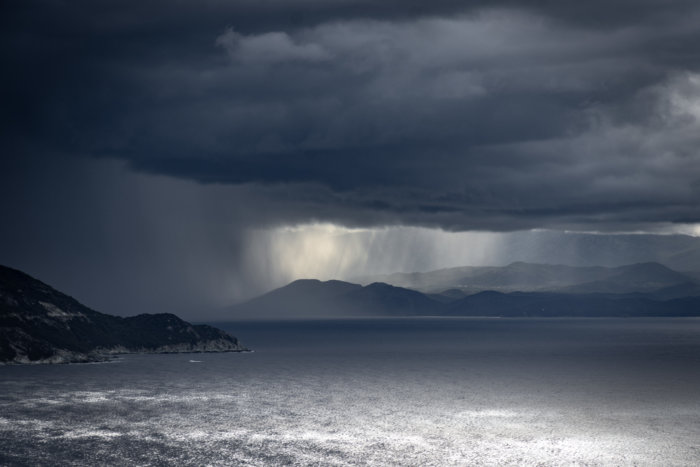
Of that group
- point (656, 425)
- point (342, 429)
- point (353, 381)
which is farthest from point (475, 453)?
point (353, 381)

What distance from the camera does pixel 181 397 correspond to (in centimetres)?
14925

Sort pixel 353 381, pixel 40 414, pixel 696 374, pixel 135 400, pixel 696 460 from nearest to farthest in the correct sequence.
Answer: pixel 696 460
pixel 40 414
pixel 135 400
pixel 353 381
pixel 696 374

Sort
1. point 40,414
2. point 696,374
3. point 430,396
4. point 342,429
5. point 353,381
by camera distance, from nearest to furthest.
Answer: point 342,429, point 40,414, point 430,396, point 353,381, point 696,374

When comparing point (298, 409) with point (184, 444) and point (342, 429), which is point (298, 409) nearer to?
point (342, 429)

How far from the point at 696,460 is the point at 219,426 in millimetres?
71348

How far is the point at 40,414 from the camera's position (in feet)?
405

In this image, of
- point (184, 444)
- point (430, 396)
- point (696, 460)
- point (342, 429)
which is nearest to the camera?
point (696, 460)

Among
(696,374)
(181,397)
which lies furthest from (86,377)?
(696,374)

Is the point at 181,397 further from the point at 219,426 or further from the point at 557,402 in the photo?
the point at 557,402

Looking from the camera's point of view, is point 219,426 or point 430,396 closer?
point 219,426

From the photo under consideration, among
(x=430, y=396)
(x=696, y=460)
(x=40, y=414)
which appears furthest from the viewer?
(x=430, y=396)

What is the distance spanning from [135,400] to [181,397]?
1021 cm

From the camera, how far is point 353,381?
186 metres

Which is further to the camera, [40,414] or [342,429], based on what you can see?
[40,414]
